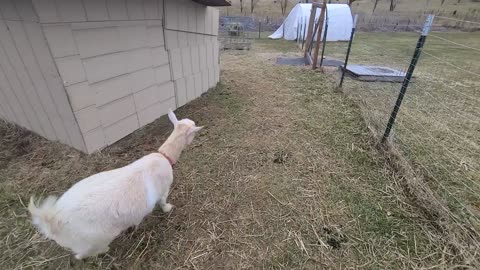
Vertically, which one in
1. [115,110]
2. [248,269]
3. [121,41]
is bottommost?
[248,269]

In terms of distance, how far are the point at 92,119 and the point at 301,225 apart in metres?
2.80

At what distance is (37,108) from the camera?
3.29 meters

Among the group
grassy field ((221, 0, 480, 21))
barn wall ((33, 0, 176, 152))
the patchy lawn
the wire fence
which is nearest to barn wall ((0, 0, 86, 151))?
barn wall ((33, 0, 176, 152))

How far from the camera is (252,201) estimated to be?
8.89 ft

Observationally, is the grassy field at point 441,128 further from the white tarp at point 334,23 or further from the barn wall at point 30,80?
the white tarp at point 334,23

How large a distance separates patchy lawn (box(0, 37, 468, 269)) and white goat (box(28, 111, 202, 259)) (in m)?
0.43

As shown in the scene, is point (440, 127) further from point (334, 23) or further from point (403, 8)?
point (403, 8)

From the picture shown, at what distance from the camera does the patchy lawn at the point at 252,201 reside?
212 centimetres

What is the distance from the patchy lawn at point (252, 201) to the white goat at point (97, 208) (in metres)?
0.43

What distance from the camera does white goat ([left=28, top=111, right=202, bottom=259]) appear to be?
167cm

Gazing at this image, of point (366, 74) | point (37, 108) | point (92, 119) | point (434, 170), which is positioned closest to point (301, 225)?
point (434, 170)

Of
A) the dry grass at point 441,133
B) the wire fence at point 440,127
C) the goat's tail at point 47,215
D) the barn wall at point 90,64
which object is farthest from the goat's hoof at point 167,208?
the wire fence at point 440,127

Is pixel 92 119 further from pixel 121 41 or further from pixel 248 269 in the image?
pixel 248 269

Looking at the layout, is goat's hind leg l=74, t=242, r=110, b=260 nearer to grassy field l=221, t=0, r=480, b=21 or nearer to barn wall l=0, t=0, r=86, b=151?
barn wall l=0, t=0, r=86, b=151
